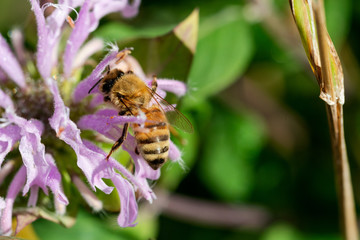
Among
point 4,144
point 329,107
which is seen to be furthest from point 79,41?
point 329,107

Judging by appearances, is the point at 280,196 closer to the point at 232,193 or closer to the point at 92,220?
the point at 232,193

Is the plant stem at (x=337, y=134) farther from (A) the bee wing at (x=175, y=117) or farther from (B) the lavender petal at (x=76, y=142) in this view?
(B) the lavender petal at (x=76, y=142)

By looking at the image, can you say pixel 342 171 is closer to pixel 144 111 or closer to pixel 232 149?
pixel 144 111

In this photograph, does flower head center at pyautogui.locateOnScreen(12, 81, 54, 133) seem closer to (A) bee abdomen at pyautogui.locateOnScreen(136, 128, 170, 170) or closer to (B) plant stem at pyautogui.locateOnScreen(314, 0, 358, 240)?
(A) bee abdomen at pyautogui.locateOnScreen(136, 128, 170, 170)

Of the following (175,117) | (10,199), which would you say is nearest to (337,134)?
(175,117)

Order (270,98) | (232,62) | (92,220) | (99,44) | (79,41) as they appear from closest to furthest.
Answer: (79,41), (99,44), (92,220), (232,62), (270,98)
